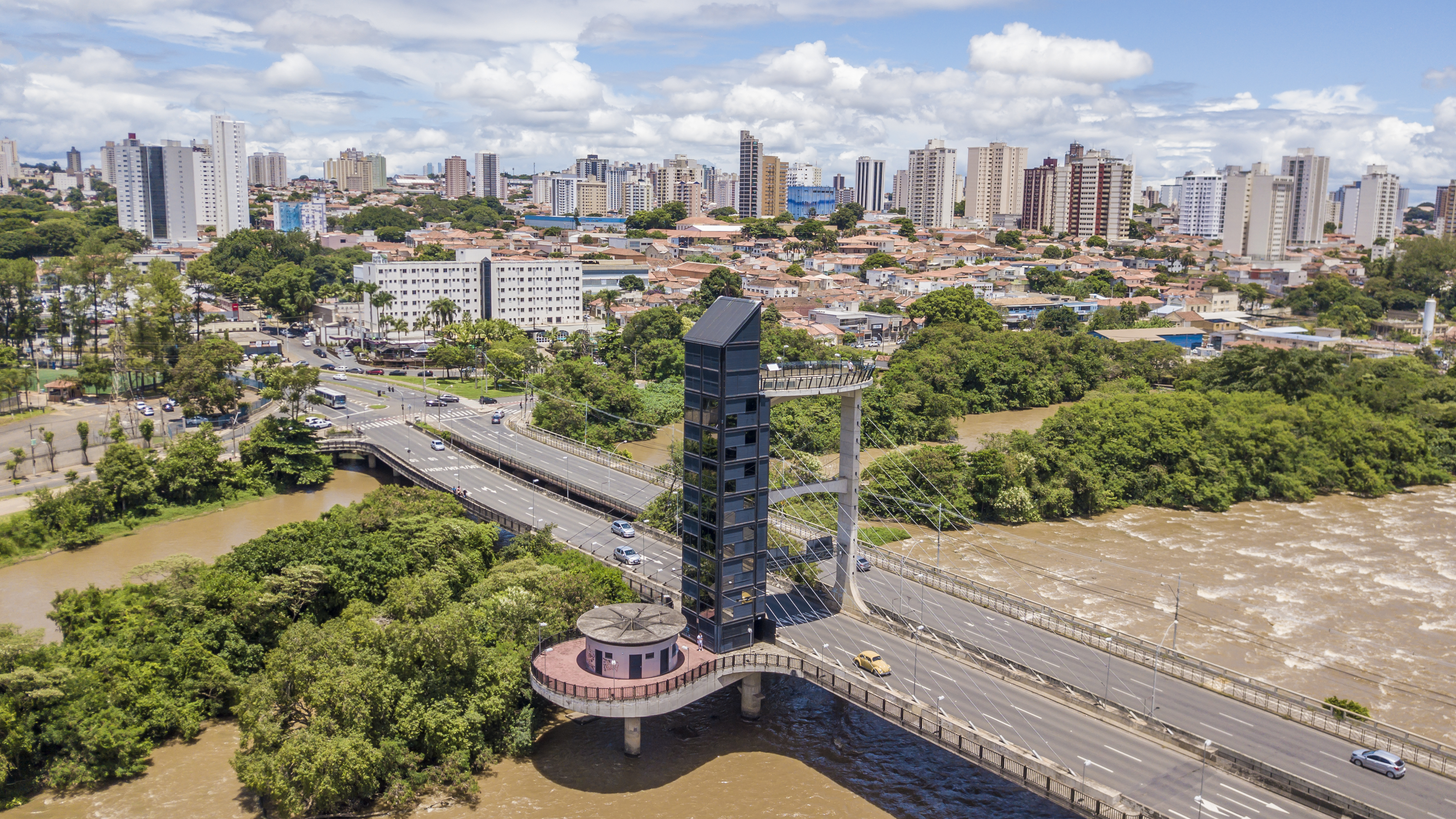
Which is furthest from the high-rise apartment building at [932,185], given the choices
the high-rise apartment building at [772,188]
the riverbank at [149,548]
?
the riverbank at [149,548]

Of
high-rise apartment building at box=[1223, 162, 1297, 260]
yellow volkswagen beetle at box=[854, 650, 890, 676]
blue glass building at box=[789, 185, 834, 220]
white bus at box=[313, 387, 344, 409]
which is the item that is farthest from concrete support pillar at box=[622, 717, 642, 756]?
blue glass building at box=[789, 185, 834, 220]

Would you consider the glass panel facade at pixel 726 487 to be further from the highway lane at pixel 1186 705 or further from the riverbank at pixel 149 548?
the riverbank at pixel 149 548

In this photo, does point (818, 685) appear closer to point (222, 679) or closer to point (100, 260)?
point (222, 679)

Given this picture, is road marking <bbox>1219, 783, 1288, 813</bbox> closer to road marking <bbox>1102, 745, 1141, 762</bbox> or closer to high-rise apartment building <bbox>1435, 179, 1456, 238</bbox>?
road marking <bbox>1102, 745, 1141, 762</bbox>

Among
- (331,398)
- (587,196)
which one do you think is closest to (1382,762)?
(331,398)

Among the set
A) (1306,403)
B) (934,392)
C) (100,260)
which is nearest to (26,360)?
(100,260)

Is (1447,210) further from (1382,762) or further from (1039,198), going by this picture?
(1382,762)
